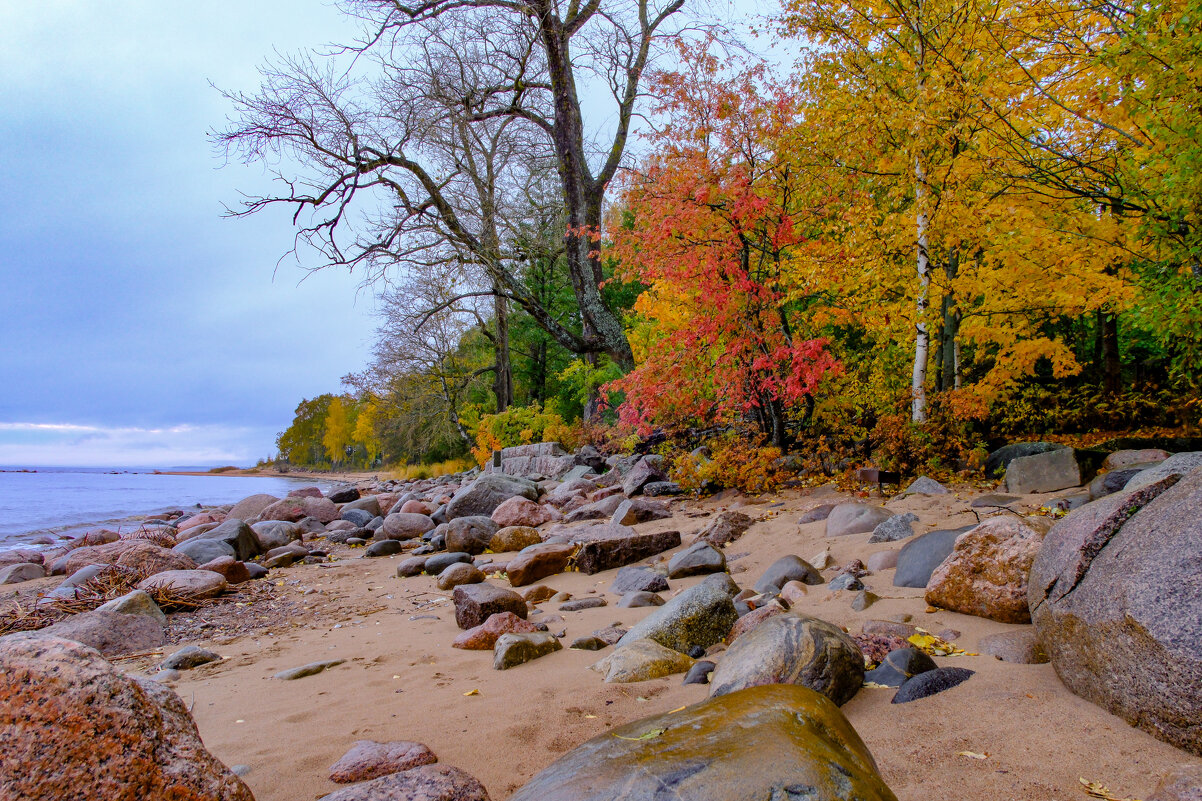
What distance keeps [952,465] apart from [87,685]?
321 inches

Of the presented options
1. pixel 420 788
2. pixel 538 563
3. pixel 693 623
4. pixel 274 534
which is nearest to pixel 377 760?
pixel 420 788

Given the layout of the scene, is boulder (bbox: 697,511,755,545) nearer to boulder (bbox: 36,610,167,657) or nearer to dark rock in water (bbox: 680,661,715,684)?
Result: dark rock in water (bbox: 680,661,715,684)

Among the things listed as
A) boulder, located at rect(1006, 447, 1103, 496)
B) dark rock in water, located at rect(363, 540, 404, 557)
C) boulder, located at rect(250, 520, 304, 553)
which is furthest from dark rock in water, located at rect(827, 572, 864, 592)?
boulder, located at rect(250, 520, 304, 553)

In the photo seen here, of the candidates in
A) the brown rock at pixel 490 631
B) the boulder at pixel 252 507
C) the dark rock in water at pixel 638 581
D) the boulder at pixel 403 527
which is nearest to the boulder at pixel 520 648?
the brown rock at pixel 490 631

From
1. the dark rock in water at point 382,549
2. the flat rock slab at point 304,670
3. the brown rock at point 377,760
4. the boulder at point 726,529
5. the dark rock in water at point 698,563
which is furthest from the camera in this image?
the dark rock in water at point 382,549

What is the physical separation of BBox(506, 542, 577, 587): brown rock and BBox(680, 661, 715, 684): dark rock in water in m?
2.94

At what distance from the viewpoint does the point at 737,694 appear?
72.8 inches

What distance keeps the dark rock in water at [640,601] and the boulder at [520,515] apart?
3.91m

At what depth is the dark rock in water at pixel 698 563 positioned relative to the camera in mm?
4762

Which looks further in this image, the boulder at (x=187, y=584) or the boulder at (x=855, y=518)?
the boulder at (x=187, y=584)

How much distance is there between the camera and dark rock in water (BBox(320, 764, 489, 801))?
1.77 metres

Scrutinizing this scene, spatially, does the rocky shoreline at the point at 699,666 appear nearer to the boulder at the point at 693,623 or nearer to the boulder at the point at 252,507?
the boulder at the point at 693,623

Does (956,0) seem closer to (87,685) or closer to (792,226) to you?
(792,226)

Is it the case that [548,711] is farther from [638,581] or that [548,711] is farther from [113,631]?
[113,631]
